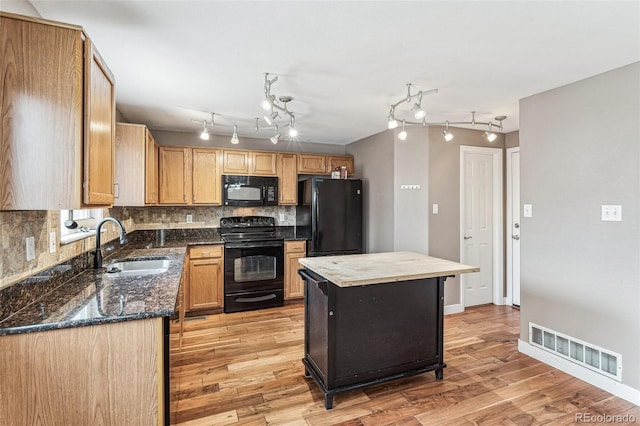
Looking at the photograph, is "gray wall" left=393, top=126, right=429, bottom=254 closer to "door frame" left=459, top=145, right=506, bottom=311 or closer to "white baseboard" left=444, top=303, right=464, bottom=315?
"white baseboard" left=444, top=303, right=464, bottom=315

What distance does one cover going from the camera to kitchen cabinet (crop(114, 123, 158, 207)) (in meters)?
2.94

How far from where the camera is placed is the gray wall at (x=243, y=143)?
4.26 m

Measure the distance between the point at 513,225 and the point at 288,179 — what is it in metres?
3.14

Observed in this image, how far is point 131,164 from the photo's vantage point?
2.99m

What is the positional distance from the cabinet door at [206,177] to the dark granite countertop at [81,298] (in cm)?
175

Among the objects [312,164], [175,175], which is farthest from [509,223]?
[175,175]

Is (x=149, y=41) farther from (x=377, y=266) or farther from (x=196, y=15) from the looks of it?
(x=377, y=266)

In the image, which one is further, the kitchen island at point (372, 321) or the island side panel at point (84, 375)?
the kitchen island at point (372, 321)

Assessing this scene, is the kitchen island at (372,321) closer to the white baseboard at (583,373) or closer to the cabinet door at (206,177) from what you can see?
the white baseboard at (583,373)

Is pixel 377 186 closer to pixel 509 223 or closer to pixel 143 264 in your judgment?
pixel 509 223

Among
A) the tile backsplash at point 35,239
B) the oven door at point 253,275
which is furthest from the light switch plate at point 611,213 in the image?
the tile backsplash at point 35,239

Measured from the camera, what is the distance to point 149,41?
1.91m

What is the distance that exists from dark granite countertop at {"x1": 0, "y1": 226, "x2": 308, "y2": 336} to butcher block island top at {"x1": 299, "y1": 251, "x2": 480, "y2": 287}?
96 centimetres

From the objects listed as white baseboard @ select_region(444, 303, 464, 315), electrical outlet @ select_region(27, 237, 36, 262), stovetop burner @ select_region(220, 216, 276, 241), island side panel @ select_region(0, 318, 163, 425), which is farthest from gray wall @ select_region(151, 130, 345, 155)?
island side panel @ select_region(0, 318, 163, 425)
